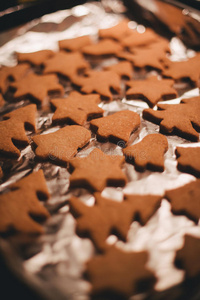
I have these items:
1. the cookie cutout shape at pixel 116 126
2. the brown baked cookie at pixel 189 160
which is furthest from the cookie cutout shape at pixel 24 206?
the brown baked cookie at pixel 189 160

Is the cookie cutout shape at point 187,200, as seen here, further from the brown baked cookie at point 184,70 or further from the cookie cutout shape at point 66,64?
the cookie cutout shape at point 66,64

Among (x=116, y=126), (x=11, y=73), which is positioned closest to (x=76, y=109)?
(x=116, y=126)

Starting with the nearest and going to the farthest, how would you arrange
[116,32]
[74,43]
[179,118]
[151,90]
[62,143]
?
[62,143], [179,118], [151,90], [74,43], [116,32]

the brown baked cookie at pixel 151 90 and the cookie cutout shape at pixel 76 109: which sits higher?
the cookie cutout shape at pixel 76 109

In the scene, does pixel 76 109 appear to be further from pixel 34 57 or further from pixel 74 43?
pixel 74 43

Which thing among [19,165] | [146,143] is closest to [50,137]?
[19,165]

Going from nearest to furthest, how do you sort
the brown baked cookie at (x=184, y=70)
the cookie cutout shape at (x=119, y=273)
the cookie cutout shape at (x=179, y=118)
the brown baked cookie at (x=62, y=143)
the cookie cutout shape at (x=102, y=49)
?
the cookie cutout shape at (x=119, y=273) → the brown baked cookie at (x=62, y=143) → the cookie cutout shape at (x=179, y=118) → the brown baked cookie at (x=184, y=70) → the cookie cutout shape at (x=102, y=49)
